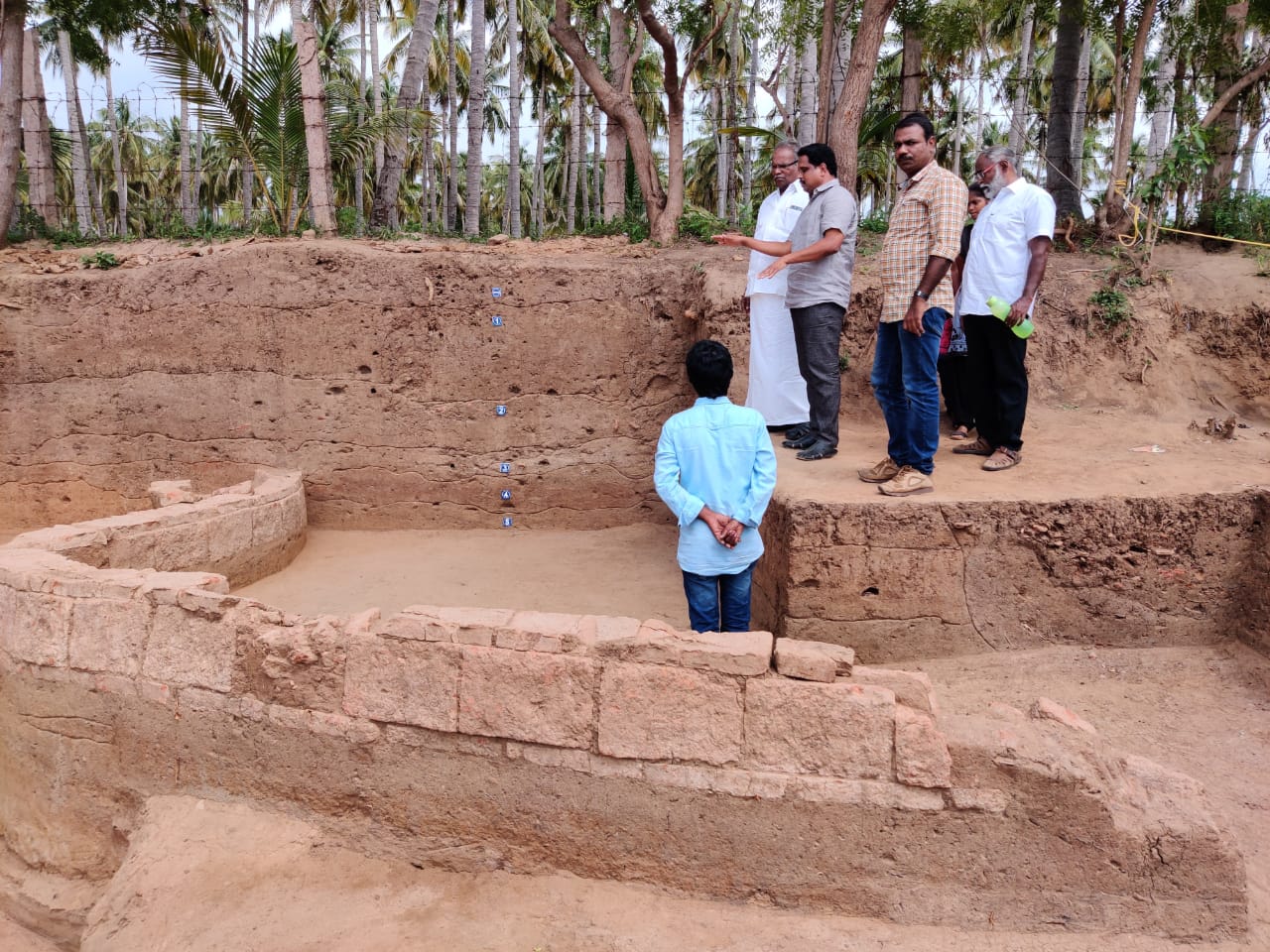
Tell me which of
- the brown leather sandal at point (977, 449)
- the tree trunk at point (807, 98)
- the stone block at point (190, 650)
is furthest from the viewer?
the tree trunk at point (807, 98)

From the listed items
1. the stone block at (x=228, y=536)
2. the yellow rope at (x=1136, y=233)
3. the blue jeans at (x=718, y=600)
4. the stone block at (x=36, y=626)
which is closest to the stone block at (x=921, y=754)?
the blue jeans at (x=718, y=600)

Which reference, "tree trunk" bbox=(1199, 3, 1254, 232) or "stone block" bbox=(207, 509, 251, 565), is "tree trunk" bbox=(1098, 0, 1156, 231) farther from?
"stone block" bbox=(207, 509, 251, 565)

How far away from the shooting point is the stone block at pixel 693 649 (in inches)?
119

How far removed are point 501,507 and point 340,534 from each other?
1332mm

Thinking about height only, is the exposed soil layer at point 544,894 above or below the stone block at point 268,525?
below

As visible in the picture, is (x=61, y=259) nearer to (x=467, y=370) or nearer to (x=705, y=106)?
(x=467, y=370)

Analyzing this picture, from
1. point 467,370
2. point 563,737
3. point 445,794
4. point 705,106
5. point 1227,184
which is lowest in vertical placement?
point 445,794

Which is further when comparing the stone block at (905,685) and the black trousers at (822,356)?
the black trousers at (822,356)

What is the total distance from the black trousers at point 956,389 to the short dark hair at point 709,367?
2.73 meters

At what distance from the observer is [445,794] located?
3414 millimetres

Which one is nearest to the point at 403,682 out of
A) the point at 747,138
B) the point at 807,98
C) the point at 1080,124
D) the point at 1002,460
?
the point at 1002,460

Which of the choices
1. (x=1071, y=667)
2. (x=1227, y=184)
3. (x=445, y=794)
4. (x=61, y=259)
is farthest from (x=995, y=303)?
(x=61, y=259)

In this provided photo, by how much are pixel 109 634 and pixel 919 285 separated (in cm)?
404

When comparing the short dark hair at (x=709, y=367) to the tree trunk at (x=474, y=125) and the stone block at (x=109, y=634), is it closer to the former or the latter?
the stone block at (x=109, y=634)
